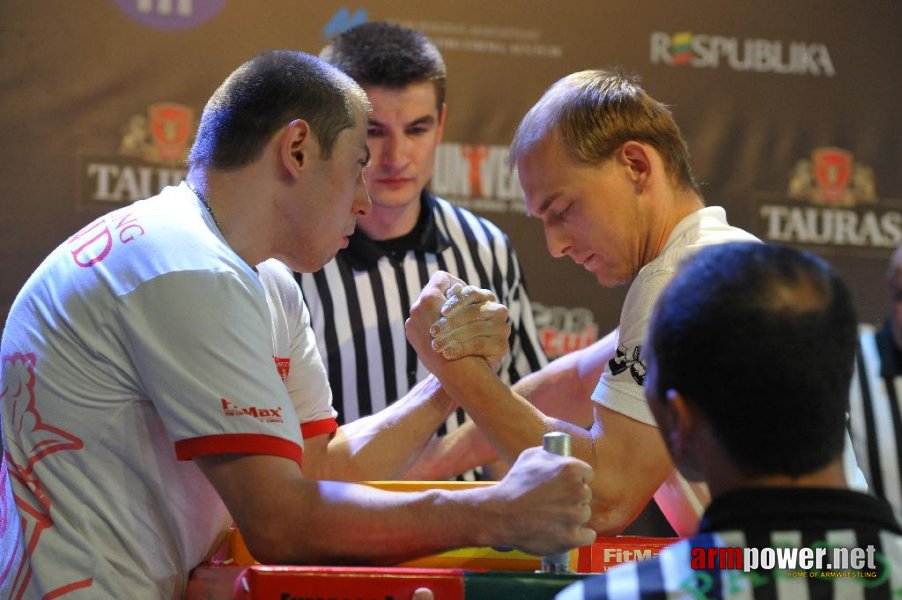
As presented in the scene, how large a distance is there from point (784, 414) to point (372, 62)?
210 cm

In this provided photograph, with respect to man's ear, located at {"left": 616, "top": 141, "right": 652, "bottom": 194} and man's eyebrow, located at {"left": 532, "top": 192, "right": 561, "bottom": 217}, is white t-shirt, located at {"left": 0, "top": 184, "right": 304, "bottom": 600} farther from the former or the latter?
man's ear, located at {"left": 616, "top": 141, "right": 652, "bottom": 194}

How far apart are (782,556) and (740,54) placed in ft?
9.76

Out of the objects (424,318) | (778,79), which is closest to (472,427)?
(424,318)

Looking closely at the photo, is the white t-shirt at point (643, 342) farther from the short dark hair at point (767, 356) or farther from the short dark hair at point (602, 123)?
the short dark hair at point (767, 356)

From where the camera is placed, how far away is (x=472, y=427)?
8.82 ft

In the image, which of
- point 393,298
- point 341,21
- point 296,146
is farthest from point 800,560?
point 341,21

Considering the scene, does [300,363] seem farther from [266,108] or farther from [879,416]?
[879,416]

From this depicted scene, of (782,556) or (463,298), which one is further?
(463,298)

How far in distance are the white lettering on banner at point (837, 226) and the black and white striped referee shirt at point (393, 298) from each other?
109 cm

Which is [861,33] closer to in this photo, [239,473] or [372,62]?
[372,62]

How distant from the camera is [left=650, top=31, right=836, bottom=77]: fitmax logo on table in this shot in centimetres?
382

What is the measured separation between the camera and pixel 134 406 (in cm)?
169

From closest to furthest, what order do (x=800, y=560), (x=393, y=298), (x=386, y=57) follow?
(x=800, y=560), (x=386, y=57), (x=393, y=298)

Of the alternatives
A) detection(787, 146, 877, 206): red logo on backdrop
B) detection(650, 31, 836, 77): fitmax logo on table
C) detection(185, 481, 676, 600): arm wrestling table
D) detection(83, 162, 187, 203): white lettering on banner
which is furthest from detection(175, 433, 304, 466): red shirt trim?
detection(787, 146, 877, 206): red logo on backdrop
